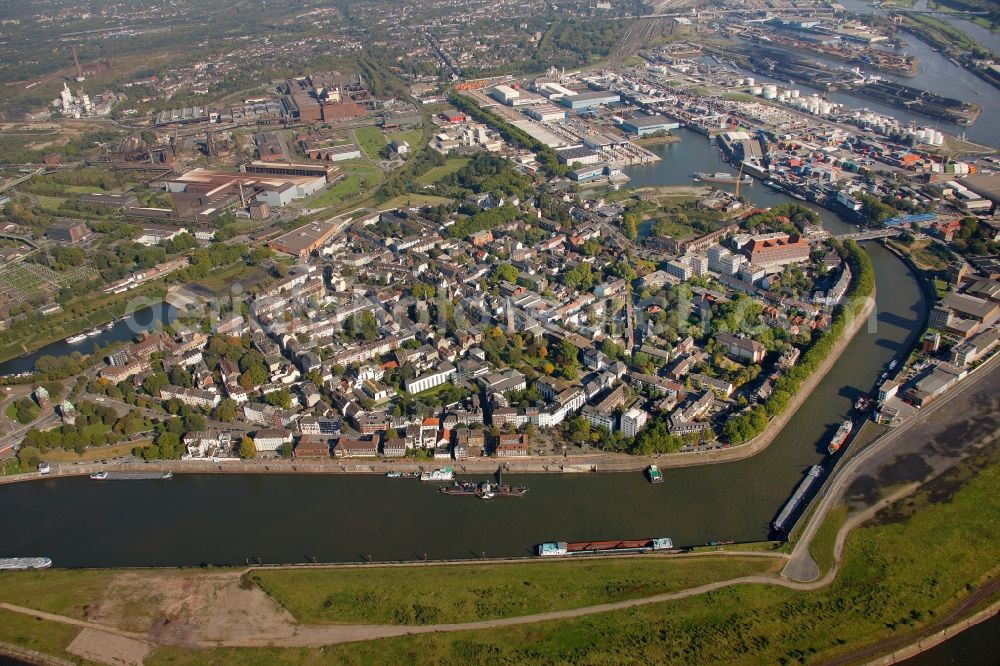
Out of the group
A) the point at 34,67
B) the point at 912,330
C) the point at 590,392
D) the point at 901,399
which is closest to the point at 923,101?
the point at 912,330

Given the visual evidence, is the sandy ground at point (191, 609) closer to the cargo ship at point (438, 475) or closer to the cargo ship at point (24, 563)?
the cargo ship at point (24, 563)

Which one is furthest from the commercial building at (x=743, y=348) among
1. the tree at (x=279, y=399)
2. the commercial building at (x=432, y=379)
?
the tree at (x=279, y=399)

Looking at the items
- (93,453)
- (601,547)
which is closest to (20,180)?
(93,453)

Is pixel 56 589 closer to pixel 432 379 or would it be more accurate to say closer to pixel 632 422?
pixel 432 379

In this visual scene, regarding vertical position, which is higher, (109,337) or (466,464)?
(466,464)

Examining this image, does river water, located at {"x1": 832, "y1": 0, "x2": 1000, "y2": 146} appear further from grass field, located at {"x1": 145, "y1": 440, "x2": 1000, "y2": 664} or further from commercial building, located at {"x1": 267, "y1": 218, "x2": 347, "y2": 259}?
commercial building, located at {"x1": 267, "y1": 218, "x2": 347, "y2": 259}

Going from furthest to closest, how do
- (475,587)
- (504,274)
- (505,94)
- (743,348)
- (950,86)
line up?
(505,94) < (950,86) < (504,274) < (743,348) < (475,587)

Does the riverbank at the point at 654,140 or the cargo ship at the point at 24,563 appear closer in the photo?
the cargo ship at the point at 24,563

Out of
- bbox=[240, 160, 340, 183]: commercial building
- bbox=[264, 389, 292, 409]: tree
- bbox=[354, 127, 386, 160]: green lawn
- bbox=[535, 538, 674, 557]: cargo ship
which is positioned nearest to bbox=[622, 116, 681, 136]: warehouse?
bbox=[354, 127, 386, 160]: green lawn
